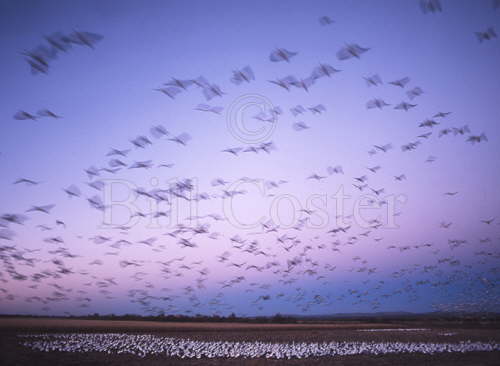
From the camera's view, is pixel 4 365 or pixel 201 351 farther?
pixel 201 351

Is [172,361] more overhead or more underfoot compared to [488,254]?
more underfoot

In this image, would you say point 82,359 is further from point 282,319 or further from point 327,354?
point 282,319

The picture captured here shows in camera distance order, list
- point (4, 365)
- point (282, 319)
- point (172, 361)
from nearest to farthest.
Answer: point (4, 365) → point (172, 361) → point (282, 319)

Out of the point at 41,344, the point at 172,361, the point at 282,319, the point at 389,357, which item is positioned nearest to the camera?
the point at 172,361

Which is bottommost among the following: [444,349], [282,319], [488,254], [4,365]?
[282,319]

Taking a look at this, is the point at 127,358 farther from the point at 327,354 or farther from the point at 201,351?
the point at 327,354

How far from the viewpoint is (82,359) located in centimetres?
1948

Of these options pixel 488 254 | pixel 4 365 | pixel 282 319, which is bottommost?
pixel 282 319

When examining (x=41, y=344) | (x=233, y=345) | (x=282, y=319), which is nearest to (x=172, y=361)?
(x=233, y=345)

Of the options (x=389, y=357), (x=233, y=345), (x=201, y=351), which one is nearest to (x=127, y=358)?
(x=201, y=351)

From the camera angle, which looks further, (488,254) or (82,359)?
(488,254)

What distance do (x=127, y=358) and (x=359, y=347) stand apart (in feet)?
48.9

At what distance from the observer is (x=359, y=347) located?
25.1 meters

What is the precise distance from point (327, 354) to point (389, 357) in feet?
11.5
